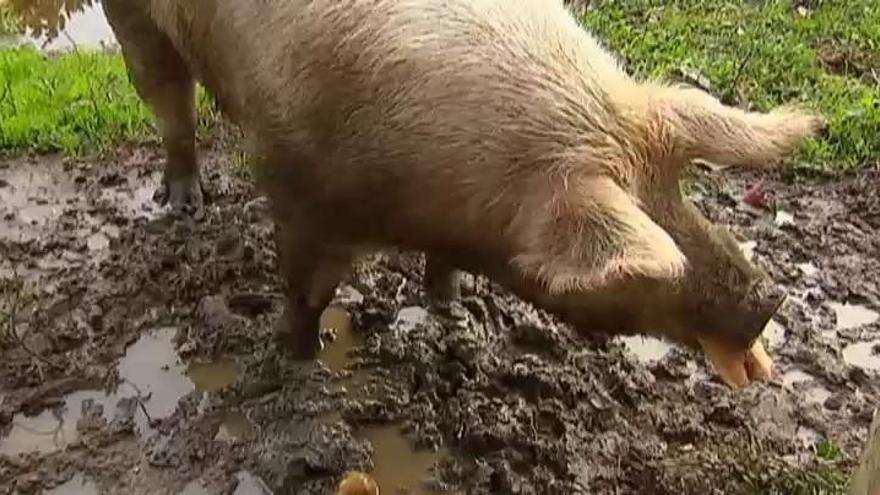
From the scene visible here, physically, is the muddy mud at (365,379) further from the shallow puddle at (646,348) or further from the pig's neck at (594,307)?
the pig's neck at (594,307)

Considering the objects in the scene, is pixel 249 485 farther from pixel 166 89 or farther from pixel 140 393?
pixel 166 89

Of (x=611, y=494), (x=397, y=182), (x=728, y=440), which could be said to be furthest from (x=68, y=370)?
(x=728, y=440)

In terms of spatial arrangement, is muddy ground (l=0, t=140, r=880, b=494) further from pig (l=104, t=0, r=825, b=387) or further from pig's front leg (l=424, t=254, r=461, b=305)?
pig (l=104, t=0, r=825, b=387)

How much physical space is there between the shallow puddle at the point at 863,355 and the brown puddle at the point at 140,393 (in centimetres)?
218

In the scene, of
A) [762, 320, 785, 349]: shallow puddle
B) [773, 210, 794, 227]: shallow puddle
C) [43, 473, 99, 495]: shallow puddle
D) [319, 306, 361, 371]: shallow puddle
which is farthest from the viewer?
[773, 210, 794, 227]: shallow puddle

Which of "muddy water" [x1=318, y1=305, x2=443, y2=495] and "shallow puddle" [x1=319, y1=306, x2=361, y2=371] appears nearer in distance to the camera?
"muddy water" [x1=318, y1=305, x2=443, y2=495]

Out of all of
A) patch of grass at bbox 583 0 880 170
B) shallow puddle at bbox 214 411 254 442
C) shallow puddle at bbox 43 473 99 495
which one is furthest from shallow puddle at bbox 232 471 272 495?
patch of grass at bbox 583 0 880 170

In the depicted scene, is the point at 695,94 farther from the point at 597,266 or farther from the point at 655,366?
the point at 655,366

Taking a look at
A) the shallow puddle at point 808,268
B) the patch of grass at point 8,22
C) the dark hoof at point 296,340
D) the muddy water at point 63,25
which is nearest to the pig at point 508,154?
the dark hoof at point 296,340

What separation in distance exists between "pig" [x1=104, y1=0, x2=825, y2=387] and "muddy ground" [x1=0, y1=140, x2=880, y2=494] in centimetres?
57

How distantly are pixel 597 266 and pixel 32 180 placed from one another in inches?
124

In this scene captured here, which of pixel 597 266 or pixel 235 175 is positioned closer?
pixel 597 266

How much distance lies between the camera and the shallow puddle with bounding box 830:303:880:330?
497 centimetres

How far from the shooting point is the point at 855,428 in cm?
450
